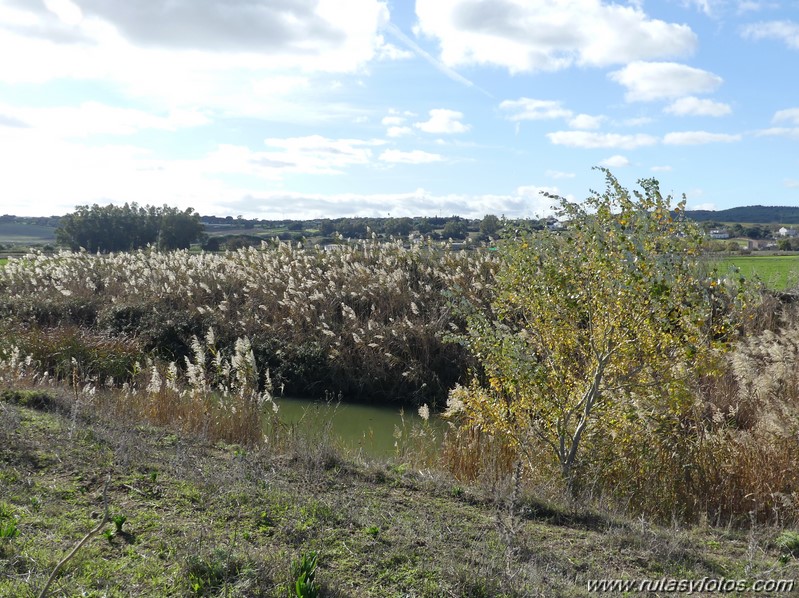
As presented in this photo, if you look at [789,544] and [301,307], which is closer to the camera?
[789,544]

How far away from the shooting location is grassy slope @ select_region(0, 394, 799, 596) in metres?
4.43

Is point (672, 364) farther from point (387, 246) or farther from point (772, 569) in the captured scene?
point (387, 246)

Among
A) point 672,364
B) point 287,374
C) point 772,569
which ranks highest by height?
point 672,364

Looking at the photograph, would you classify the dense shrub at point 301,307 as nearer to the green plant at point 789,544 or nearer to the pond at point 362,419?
the pond at point 362,419

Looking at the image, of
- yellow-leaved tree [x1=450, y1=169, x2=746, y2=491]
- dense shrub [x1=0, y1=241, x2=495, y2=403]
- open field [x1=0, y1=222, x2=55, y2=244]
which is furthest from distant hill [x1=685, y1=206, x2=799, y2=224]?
open field [x1=0, y1=222, x2=55, y2=244]

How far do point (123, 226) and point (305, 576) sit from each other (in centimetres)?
4683

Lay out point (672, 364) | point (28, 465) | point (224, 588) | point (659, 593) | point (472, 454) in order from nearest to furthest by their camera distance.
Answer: point (224, 588) < point (659, 593) < point (28, 465) < point (672, 364) < point (472, 454)

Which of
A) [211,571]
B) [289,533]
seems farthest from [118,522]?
[289,533]

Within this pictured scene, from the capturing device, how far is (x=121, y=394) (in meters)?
11.2

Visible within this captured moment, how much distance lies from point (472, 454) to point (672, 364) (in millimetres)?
2663

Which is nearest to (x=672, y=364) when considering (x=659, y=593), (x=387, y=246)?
(x=659, y=593)

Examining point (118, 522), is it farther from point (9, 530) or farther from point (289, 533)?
point (289, 533)

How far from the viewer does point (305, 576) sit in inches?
166

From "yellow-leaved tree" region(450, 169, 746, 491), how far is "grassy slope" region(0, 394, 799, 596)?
5.28ft
